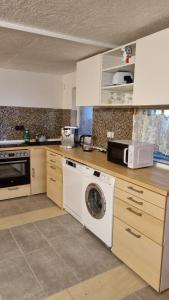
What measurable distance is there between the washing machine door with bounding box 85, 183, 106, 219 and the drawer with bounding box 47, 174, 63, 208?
70cm

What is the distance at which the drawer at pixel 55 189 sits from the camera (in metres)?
3.14

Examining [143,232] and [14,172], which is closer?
[143,232]

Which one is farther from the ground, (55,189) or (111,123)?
(111,123)

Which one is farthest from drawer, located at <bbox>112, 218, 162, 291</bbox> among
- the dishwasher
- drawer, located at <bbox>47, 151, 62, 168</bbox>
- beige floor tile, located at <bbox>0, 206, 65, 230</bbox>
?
drawer, located at <bbox>47, 151, 62, 168</bbox>

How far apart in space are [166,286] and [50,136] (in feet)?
10.5

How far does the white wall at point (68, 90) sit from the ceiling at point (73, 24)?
42.7 inches

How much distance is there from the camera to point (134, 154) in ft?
7.03

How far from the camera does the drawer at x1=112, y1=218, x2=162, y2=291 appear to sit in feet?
5.54

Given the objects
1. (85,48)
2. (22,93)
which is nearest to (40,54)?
(85,48)

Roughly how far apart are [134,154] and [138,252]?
2.80 ft

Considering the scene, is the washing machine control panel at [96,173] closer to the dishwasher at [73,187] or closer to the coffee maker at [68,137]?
the dishwasher at [73,187]

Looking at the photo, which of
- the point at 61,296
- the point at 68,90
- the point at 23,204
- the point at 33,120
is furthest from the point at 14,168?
the point at 61,296

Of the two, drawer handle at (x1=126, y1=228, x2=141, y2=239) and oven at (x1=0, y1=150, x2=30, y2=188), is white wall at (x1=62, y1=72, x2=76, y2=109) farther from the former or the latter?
drawer handle at (x1=126, y1=228, x2=141, y2=239)

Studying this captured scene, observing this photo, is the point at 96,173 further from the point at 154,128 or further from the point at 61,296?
the point at 61,296
